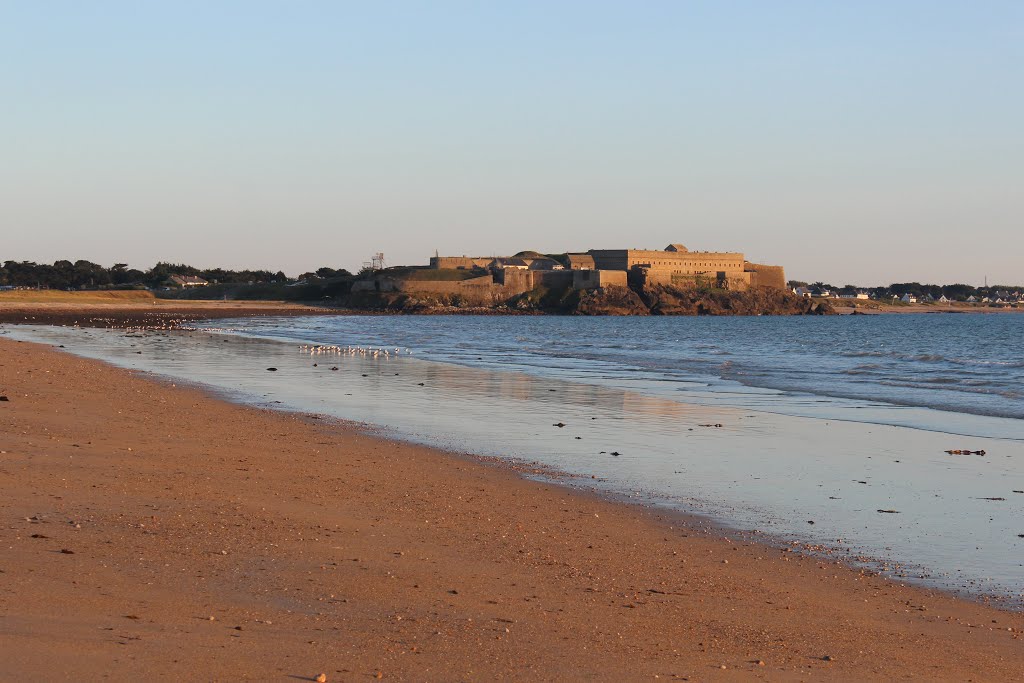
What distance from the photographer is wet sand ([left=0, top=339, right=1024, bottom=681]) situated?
620 centimetres

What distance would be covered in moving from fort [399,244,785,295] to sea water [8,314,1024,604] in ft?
376

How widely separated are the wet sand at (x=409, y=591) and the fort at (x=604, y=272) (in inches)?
5803

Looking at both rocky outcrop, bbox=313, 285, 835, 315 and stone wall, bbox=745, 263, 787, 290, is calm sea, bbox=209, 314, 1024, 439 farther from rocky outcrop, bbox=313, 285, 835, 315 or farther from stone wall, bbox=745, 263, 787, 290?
stone wall, bbox=745, 263, 787, 290

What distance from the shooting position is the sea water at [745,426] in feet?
36.0

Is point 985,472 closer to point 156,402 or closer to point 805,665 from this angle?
point 805,665

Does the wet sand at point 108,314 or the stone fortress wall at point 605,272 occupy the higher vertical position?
the stone fortress wall at point 605,272

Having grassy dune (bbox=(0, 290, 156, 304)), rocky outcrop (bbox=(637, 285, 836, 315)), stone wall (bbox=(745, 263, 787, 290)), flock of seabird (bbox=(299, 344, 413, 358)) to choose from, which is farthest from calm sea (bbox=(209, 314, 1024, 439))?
stone wall (bbox=(745, 263, 787, 290))

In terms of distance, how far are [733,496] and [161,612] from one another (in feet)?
25.4

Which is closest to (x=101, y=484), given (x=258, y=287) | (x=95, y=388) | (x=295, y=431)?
(x=295, y=431)

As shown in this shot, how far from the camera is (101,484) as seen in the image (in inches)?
427

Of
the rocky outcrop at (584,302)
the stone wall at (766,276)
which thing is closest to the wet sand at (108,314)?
the rocky outcrop at (584,302)

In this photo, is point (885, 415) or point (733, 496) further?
point (885, 415)

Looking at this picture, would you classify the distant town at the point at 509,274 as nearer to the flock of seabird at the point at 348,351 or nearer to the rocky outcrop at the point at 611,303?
the rocky outcrop at the point at 611,303

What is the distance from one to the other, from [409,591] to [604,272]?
154 meters
